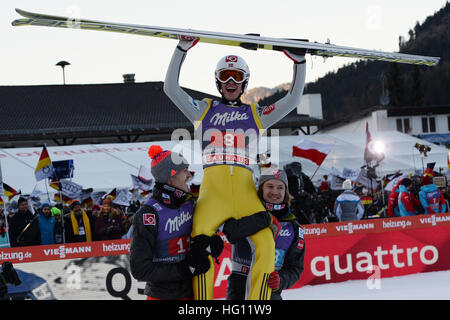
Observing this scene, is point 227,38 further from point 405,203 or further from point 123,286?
point 405,203

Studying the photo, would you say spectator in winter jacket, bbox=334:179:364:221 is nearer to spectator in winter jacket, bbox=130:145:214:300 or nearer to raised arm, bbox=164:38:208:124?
raised arm, bbox=164:38:208:124

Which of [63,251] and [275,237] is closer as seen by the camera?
[275,237]

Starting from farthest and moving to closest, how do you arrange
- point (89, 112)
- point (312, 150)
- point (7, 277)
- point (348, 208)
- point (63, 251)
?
point (89, 112) → point (312, 150) → point (348, 208) → point (63, 251) → point (7, 277)

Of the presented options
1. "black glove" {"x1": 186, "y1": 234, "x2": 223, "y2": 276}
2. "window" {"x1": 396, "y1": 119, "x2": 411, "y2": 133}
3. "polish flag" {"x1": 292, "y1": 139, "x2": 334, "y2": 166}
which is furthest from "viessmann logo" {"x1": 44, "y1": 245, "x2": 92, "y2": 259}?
"window" {"x1": 396, "y1": 119, "x2": 411, "y2": 133}

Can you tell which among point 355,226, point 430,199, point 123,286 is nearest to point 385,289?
point 355,226

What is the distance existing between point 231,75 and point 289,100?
0.48 meters

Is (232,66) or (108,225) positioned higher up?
(232,66)

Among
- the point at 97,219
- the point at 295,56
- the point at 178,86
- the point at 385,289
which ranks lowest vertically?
the point at 385,289

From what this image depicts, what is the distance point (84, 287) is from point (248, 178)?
4.61 m

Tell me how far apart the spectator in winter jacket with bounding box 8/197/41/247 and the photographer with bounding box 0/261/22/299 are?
134 inches

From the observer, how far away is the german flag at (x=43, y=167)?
48.8 feet

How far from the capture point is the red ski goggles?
15.0 feet

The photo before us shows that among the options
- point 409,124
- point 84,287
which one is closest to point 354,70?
point 409,124

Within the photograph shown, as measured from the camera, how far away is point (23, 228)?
1217 cm
